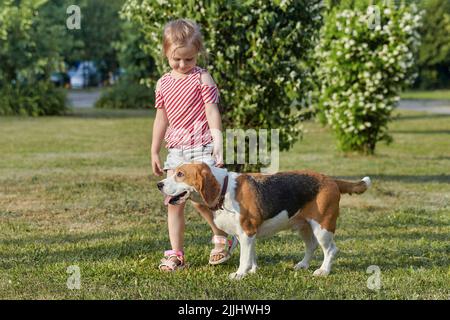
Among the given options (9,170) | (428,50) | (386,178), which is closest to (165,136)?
(386,178)

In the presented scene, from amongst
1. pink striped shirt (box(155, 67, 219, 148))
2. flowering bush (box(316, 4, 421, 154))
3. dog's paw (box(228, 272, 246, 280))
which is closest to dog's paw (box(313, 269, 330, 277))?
dog's paw (box(228, 272, 246, 280))

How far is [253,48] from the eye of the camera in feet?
37.8

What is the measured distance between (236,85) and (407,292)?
6341 millimetres

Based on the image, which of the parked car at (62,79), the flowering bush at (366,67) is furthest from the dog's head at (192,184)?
the parked car at (62,79)

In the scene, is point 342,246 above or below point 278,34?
below


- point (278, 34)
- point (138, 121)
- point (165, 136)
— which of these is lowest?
point (138, 121)

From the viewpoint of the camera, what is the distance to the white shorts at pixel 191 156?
264 inches

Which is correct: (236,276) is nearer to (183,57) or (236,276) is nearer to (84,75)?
(183,57)

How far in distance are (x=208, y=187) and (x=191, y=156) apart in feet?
2.09

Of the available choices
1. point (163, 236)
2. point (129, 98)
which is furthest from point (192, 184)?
point (129, 98)

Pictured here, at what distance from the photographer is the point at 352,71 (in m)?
16.8

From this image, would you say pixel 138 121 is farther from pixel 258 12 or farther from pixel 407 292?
pixel 407 292

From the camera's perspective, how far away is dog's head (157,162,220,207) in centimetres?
615

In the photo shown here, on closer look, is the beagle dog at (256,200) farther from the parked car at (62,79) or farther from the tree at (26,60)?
the parked car at (62,79)
